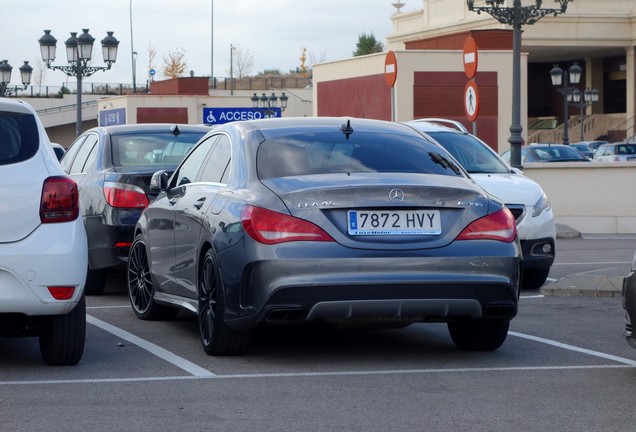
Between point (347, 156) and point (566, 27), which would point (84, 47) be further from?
point (566, 27)

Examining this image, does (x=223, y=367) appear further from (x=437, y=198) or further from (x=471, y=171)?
(x=471, y=171)

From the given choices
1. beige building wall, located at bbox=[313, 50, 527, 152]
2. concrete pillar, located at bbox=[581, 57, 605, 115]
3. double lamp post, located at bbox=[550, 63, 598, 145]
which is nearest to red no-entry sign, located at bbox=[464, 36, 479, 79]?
beige building wall, located at bbox=[313, 50, 527, 152]

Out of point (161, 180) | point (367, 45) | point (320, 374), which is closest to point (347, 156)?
point (320, 374)

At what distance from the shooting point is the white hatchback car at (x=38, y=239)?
7.49m

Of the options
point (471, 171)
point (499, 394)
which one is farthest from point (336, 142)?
point (471, 171)

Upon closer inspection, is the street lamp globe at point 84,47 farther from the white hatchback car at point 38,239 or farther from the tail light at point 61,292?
the tail light at point 61,292

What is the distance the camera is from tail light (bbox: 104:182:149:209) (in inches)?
466

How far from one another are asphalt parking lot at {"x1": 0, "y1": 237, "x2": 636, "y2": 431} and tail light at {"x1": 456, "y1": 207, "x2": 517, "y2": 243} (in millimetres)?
776

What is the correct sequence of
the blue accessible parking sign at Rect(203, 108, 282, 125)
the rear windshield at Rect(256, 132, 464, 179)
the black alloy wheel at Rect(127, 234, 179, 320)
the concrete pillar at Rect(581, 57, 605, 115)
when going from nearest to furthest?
the rear windshield at Rect(256, 132, 464, 179), the black alloy wheel at Rect(127, 234, 179, 320), the blue accessible parking sign at Rect(203, 108, 282, 125), the concrete pillar at Rect(581, 57, 605, 115)

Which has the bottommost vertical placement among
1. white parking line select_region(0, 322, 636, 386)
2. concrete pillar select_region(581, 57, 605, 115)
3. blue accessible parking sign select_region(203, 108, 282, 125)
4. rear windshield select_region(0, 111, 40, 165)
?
white parking line select_region(0, 322, 636, 386)

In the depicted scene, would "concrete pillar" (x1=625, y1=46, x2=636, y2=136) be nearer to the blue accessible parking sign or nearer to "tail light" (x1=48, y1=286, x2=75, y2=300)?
the blue accessible parking sign

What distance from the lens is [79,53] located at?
34.4 meters

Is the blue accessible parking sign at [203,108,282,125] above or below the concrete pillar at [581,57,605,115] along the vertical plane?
below

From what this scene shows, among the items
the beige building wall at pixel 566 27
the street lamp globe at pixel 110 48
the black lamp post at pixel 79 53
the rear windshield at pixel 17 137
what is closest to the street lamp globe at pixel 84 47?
the black lamp post at pixel 79 53
